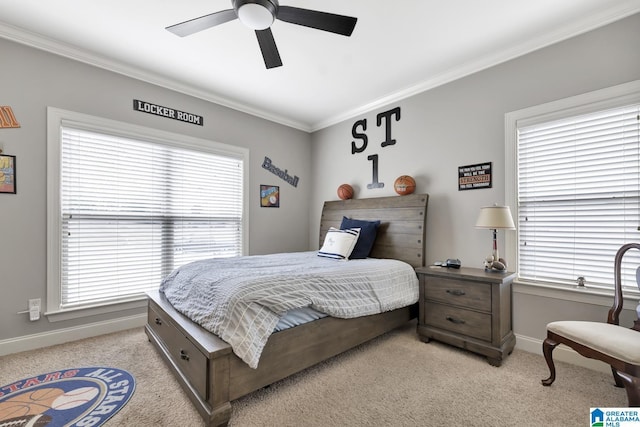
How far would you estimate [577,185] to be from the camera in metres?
2.25

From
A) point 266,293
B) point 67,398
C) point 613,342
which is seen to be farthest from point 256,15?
point 613,342

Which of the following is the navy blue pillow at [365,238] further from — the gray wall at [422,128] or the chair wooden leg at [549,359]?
the chair wooden leg at [549,359]

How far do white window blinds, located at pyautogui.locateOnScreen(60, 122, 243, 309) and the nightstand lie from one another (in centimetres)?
256

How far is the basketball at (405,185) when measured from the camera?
3221 mm

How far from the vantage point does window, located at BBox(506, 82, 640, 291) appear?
2049 millimetres

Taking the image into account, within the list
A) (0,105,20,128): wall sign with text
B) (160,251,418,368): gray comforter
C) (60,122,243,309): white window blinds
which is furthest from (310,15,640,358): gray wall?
(0,105,20,128): wall sign with text

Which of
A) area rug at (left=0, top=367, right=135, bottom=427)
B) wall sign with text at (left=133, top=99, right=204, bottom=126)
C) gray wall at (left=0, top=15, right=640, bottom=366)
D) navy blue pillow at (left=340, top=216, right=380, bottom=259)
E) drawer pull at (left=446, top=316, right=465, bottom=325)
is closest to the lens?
area rug at (left=0, top=367, right=135, bottom=427)

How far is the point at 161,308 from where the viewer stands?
2168mm

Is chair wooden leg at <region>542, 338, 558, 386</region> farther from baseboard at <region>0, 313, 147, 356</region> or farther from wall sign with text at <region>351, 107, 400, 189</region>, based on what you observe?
baseboard at <region>0, 313, 147, 356</region>

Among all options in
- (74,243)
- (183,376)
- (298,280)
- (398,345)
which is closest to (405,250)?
(398,345)

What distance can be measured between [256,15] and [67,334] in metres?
3.20

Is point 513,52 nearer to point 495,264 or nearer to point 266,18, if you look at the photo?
point 495,264

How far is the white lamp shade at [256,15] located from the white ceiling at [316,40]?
14.1 inches

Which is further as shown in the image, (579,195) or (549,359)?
(579,195)
